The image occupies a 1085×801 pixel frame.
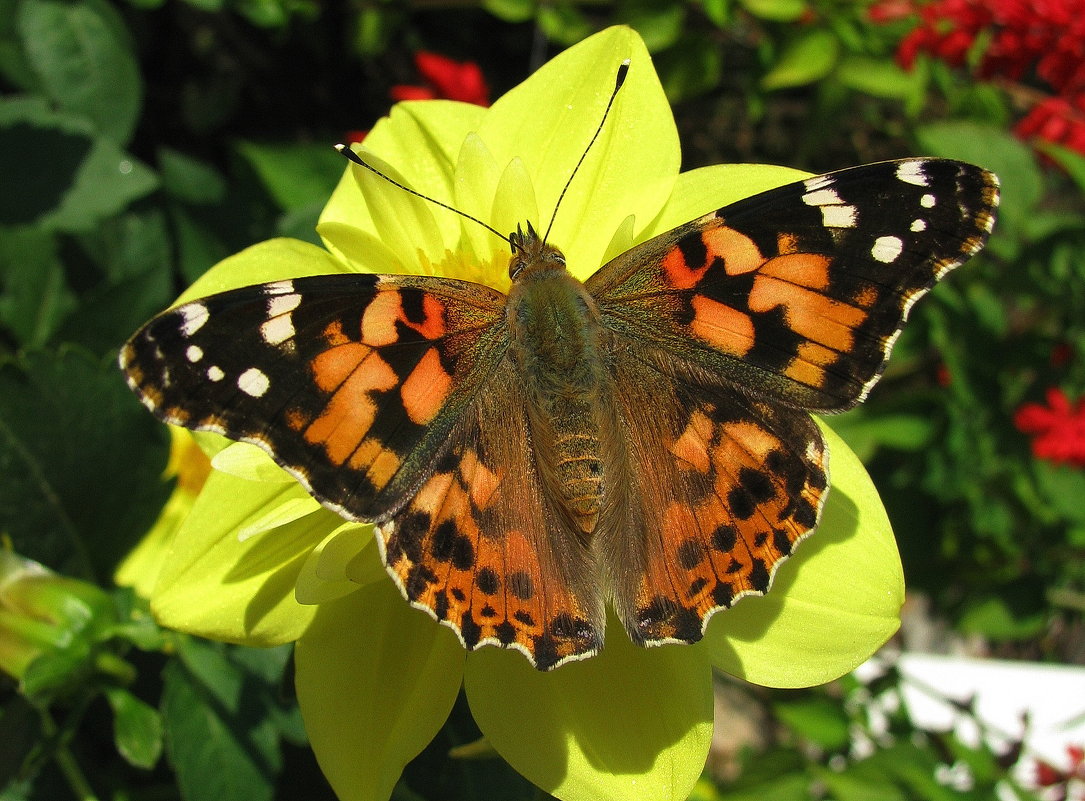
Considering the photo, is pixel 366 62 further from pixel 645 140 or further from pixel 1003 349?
pixel 1003 349

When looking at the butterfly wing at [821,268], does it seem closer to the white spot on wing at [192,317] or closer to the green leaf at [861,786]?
the white spot on wing at [192,317]

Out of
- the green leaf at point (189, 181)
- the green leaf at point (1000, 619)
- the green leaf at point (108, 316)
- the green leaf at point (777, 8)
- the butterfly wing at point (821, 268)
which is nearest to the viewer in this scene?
the butterfly wing at point (821, 268)

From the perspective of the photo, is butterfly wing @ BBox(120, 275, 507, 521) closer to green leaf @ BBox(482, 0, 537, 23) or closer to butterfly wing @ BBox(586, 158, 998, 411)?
butterfly wing @ BBox(586, 158, 998, 411)

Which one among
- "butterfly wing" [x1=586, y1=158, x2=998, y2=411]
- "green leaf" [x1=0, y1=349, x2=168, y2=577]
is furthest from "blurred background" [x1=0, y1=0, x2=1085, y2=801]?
"butterfly wing" [x1=586, y1=158, x2=998, y2=411]

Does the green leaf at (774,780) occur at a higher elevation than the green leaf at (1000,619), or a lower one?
higher

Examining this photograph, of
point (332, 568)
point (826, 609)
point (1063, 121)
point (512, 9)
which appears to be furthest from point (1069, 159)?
point (332, 568)

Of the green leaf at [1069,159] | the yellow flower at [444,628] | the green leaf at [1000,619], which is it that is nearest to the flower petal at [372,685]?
the yellow flower at [444,628]

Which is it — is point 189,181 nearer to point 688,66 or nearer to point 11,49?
point 11,49
